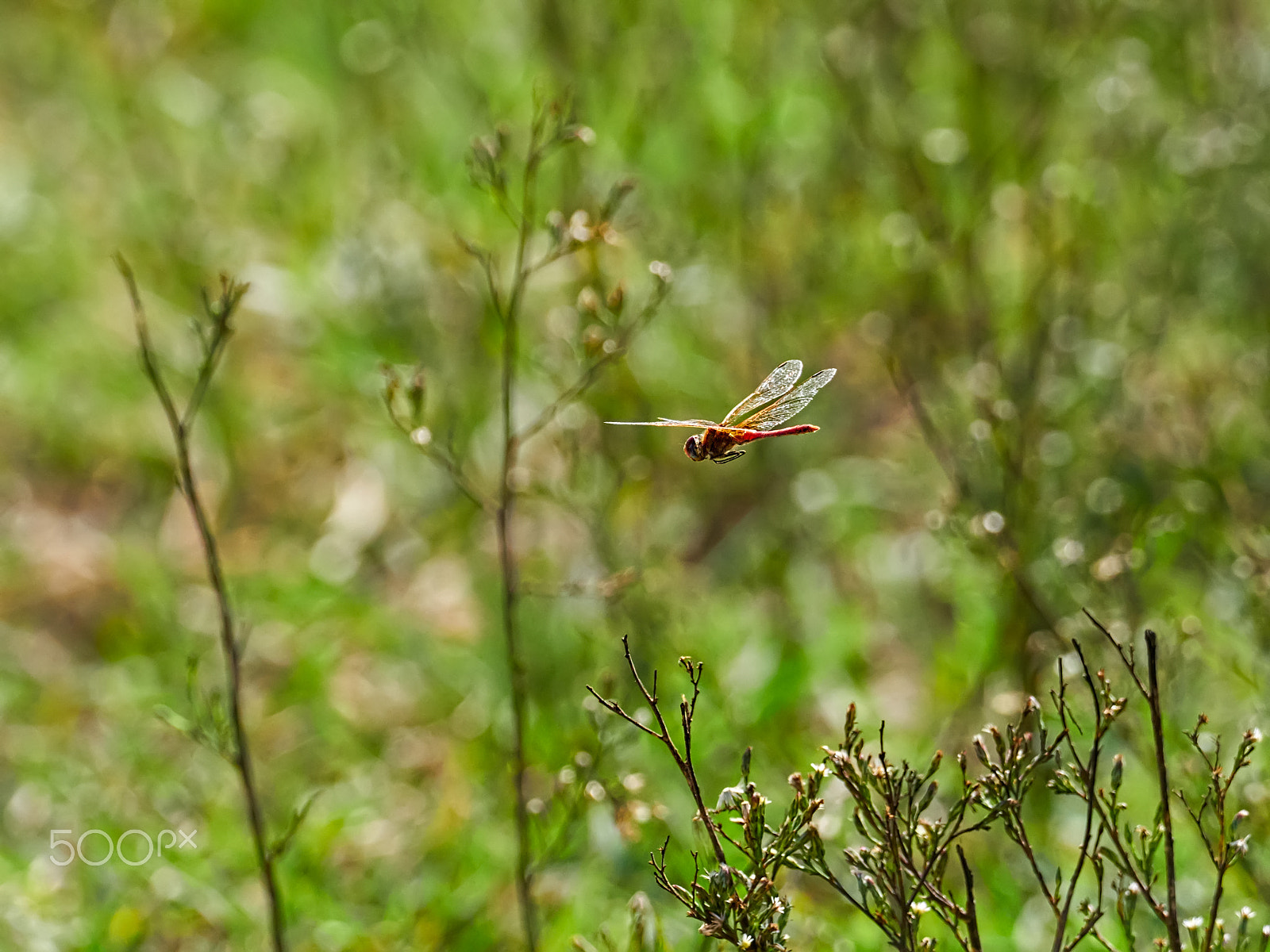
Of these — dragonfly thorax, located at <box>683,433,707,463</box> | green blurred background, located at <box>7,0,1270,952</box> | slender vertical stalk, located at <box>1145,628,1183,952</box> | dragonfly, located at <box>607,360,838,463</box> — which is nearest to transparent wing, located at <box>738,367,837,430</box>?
dragonfly, located at <box>607,360,838,463</box>

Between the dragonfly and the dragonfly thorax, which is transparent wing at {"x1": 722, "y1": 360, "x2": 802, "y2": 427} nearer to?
the dragonfly

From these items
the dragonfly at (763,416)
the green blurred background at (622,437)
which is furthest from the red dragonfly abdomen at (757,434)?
the green blurred background at (622,437)

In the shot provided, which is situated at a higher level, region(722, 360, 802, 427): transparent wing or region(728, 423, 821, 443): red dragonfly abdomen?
region(722, 360, 802, 427): transparent wing

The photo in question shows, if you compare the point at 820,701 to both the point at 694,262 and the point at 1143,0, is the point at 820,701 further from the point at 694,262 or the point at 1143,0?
the point at 1143,0

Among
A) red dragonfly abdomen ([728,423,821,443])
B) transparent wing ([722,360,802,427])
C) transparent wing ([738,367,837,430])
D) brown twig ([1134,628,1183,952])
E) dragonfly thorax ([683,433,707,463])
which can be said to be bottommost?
brown twig ([1134,628,1183,952])

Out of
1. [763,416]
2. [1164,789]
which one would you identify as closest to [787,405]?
[763,416]
